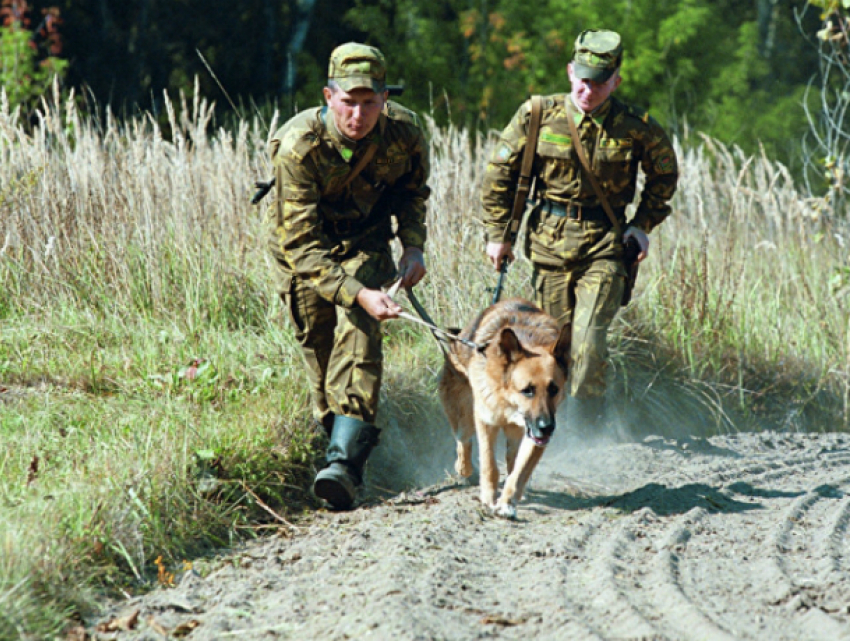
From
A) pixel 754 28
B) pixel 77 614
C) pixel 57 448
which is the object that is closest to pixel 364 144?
pixel 57 448

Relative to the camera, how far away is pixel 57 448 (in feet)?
16.8

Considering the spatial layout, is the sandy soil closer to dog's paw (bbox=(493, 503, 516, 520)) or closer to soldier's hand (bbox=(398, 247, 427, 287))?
dog's paw (bbox=(493, 503, 516, 520))

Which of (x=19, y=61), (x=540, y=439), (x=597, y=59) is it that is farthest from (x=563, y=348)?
(x=19, y=61)

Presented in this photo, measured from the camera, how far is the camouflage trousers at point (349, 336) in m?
5.15

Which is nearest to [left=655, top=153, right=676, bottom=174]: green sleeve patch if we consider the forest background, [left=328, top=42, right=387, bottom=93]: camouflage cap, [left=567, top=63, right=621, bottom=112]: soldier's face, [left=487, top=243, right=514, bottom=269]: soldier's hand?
[left=567, top=63, right=621, bottom=112]: soldier's face

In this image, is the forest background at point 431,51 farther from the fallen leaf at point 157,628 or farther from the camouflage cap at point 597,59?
the fallen leaf at point 157,628

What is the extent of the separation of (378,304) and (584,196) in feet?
5.98

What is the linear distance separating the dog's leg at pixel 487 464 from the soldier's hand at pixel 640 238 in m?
1.55

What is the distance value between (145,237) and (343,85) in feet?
10.2

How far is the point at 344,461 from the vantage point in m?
5.07

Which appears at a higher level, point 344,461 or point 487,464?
point 344,461

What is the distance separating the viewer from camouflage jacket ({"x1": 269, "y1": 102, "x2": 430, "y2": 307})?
5000mm

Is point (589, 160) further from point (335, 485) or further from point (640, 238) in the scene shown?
point (335, 485)

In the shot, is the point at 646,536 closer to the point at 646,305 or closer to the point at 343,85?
the point at 343,85
